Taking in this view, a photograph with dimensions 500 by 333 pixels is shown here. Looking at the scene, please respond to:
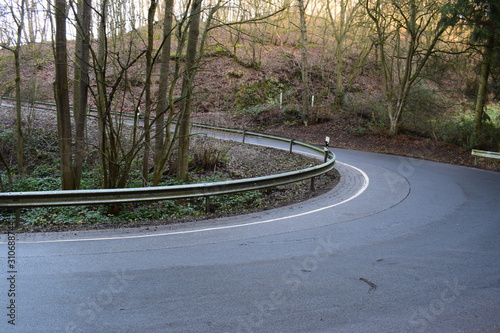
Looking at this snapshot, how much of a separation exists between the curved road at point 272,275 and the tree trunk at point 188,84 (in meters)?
4.87

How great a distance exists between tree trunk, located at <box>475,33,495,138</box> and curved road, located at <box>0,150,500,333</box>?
42.0 feet

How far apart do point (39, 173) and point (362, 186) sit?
13.4 meters

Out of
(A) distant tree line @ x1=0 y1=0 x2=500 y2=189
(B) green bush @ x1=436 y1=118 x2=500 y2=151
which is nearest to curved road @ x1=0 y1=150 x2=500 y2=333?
(A) distant tree line @ x1=0 y1=0 x2=500 y2=189

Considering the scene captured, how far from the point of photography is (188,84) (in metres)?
11.1

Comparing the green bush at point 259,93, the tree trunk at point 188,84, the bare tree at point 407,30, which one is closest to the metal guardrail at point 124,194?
the tree trunk at point 188,84

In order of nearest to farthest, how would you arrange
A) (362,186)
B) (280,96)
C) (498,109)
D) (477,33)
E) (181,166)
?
(362,186) → (181,166) → (477,33) → (498,109) → (280,96)

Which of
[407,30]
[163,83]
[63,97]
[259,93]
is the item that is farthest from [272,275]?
[259,93]

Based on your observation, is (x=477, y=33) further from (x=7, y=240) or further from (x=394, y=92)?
(x=7, y=240)

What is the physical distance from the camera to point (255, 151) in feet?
62.7

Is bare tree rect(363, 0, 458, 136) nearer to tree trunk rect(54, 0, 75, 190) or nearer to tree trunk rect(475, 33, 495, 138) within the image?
tree trunk rect(475, 33, 495, 138)

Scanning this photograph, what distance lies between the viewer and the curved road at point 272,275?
414 centimetres

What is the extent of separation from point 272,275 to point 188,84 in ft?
24.2

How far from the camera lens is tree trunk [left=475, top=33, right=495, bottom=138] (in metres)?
18.5

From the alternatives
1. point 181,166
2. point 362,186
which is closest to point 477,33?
point 362,186
